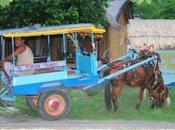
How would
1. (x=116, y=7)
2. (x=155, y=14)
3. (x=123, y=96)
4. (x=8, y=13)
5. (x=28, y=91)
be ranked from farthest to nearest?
(x=155, y=14) → (x=116, y=7) → (x=8, y=13) → (x=123, y=96) → (x=28, y=91)

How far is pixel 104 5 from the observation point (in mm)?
23234

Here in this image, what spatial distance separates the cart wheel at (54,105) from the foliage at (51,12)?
23.5 ft

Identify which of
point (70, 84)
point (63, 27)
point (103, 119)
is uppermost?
point (63, 27)

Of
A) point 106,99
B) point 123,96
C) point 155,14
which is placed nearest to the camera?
point 106,99

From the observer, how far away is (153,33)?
43.6m

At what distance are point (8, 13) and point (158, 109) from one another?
874cm

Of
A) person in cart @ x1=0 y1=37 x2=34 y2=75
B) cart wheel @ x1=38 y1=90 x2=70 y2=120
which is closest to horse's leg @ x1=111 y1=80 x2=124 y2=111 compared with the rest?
cart wheel @ x1=38 y1=90 x2=70 y2=120

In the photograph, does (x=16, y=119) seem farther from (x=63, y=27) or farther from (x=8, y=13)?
A: (x=8, y=13)

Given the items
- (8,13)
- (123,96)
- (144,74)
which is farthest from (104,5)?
(144,74)

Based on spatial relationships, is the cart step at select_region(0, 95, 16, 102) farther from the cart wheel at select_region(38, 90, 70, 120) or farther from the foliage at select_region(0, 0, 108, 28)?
the foliage at select_region(0, 0, 108, 28)

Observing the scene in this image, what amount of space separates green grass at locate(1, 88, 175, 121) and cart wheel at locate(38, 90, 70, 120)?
1.70 ft

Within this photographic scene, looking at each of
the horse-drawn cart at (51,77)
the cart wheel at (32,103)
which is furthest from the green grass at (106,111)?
the horse-drawn cart at (51,77)

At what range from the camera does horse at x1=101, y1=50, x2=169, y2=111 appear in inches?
616

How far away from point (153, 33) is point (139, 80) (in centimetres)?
2796
